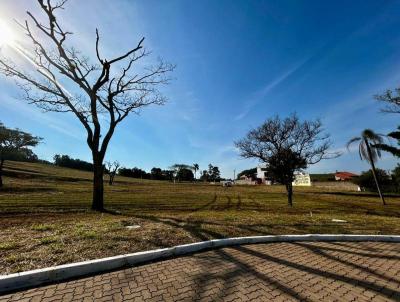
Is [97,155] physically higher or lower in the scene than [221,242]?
higher

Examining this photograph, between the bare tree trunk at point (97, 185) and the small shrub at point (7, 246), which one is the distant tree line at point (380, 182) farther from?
the small shrub at point (7, 246)

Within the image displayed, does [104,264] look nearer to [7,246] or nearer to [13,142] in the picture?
[7,246]

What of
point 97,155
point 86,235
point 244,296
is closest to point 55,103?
point 97,155

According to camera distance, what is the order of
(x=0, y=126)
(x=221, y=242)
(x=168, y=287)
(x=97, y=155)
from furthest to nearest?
(x=0, y=126) → (x=97, y=155) → (x=221, y=242) → (x=168, y=287)

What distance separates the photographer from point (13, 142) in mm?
34969

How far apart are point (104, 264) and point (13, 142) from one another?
122 ft

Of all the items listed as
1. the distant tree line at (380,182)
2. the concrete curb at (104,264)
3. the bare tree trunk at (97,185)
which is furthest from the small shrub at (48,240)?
the distant tree line at (380,182)

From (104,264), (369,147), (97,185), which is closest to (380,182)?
(369,147)

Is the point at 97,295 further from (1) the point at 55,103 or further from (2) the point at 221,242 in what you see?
(1) the point at 55,103

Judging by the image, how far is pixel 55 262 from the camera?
509 centimetres

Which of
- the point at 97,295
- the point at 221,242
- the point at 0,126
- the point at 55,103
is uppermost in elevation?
the point at 0,126

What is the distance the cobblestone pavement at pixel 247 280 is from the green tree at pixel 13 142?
111 feet

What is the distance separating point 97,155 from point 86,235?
7.62m

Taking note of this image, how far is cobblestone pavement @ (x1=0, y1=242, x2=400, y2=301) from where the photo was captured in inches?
164
